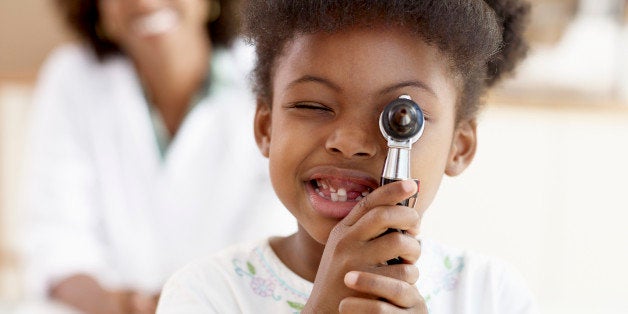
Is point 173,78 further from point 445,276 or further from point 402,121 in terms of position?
point 402,121

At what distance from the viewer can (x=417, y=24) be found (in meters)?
0.77

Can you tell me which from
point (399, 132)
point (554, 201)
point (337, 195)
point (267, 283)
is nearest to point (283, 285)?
point (267, 283)

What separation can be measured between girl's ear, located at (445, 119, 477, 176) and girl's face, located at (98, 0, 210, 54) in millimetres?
840

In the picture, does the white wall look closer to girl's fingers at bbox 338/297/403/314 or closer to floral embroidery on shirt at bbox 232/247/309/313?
floral embroidery on shirt at bbox 232/247/309/313

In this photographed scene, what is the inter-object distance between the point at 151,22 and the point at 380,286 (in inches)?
40.7

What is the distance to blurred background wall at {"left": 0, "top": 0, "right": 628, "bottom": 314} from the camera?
2.02 metres

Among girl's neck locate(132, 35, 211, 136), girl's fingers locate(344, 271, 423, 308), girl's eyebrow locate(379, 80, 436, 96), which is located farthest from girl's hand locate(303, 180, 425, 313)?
girl's neck locate(132, 35, 211, 136)

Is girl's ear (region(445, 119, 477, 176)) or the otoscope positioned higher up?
girl's ear (region(445, 119, 477, 176))

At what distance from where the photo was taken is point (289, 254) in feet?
2.84

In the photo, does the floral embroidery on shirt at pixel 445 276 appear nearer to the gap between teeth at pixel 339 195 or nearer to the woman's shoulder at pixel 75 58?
the gap between teeth at pixel 339 195

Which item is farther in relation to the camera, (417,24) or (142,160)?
(142,160)

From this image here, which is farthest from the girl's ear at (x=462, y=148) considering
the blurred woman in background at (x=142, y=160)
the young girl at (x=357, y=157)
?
the blurred woman in background at (x=142, y=160)

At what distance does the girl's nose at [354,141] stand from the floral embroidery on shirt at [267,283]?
0.17 metres

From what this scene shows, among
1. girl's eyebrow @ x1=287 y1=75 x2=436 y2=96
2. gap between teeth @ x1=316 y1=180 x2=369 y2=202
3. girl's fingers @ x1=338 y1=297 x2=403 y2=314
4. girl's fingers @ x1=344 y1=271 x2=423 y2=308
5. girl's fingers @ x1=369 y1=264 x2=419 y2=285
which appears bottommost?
girl's fingers @ x1=338 y1=297 x2=403 y2=314
